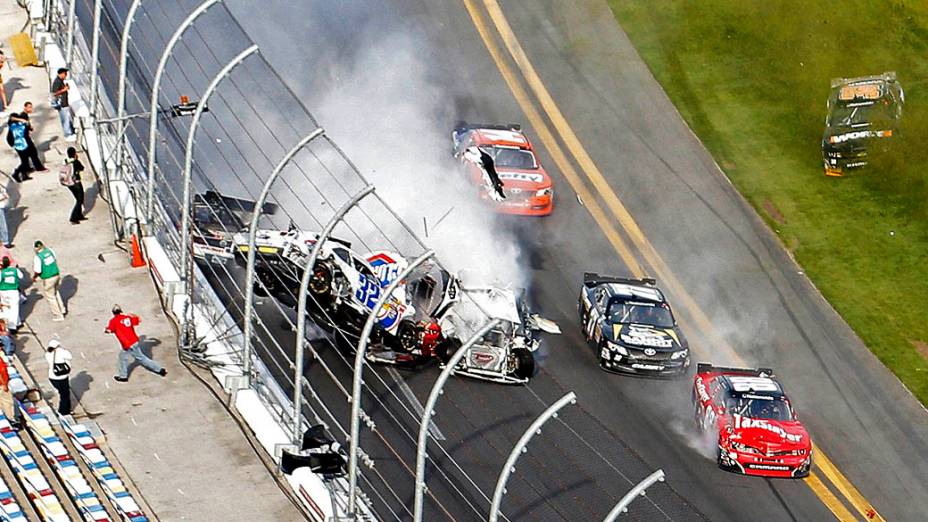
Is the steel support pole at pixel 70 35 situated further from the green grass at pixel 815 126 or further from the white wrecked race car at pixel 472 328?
the green grass at pixel 815 126

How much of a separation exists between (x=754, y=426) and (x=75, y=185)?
1203cm

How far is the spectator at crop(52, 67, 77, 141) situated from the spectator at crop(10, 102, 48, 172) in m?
0.71

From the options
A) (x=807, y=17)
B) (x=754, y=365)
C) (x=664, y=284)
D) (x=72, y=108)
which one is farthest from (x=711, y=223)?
(x=72, y=108)

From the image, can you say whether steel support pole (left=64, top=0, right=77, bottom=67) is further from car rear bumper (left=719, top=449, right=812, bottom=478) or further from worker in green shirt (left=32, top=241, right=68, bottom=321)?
car rear bumper (left=719, top=449, right=812, bottom=478)

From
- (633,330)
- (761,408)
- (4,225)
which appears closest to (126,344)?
(4,225)

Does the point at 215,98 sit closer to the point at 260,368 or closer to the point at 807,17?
the point at 260,368

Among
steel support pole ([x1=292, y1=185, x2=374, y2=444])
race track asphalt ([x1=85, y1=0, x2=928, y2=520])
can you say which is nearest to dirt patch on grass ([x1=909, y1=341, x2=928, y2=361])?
race track asphalt ([x1=85, y1=0, x2=928, y2=520])

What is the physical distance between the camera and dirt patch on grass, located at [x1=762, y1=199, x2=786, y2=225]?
39.4 meters

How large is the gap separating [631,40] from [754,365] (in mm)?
12955

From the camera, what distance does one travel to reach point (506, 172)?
37.7 meters

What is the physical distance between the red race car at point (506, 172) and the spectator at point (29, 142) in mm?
9558

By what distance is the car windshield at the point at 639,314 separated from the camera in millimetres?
33188

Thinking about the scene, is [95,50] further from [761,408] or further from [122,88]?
[761,408]

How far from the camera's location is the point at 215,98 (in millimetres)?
37594
